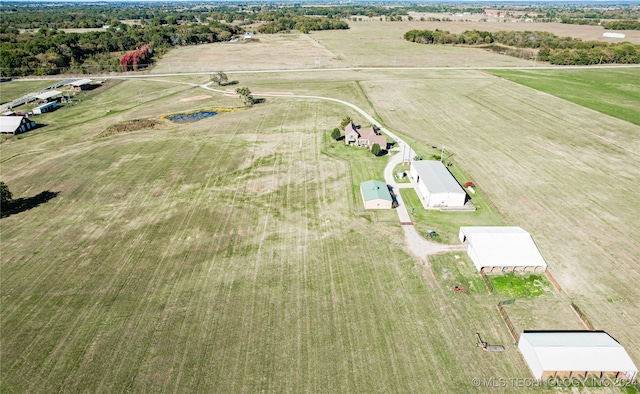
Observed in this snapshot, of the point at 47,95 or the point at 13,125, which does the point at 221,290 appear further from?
the point at 47,95

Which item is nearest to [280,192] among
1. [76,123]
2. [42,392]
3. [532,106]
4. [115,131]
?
[42,392]

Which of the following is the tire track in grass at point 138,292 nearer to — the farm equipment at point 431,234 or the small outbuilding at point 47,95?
the farm equipment at point 431,234

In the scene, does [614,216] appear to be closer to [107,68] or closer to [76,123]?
[76,123]

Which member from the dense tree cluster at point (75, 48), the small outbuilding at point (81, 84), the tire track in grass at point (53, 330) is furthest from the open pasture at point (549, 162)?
the dense tree cluster at point (75, 48)

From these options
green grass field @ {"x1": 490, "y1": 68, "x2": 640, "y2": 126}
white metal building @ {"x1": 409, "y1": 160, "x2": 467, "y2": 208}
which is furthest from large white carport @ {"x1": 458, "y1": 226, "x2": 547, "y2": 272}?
green grass field @ {"x1": 490, "y1": 68, "x2": 640, "y2": 126}

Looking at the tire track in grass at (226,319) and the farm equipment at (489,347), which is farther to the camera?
the farm equipment at (489,347)
